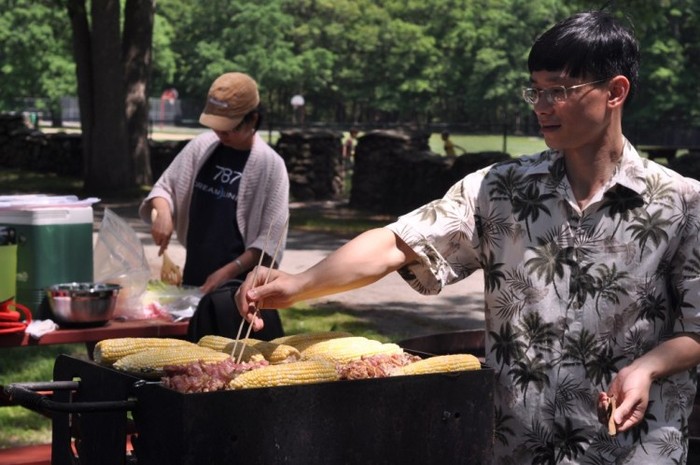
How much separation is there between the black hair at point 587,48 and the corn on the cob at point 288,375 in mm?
841

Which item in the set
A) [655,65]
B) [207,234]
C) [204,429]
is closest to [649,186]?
[204,429]

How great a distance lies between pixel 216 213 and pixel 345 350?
2.61 metres

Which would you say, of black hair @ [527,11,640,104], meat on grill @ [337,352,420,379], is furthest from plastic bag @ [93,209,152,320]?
black hair @ [527,11,640,104]

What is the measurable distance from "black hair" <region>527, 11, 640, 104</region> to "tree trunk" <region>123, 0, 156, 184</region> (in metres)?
20.1

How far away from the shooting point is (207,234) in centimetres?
560

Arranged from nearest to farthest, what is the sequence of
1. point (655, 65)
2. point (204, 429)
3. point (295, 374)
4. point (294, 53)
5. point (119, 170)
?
1. point (204, 429)
2. point (295, 374)
3. point (119, 170)
4. point (655, 65)
5. point (294, 53)

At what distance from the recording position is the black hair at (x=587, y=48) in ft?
9.44

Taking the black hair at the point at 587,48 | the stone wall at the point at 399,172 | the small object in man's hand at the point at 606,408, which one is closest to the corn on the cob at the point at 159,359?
the small object in man's hand at the point at 606,408

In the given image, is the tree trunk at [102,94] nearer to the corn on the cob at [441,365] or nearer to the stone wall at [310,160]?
the stone wall at [310,160]

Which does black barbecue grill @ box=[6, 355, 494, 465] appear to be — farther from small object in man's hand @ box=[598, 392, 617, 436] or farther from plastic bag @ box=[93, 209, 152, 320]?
plastic bag @ box=[93, 209, 152, 320]

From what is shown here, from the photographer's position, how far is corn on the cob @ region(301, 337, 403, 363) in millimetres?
A: 3016

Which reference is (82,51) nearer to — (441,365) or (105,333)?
(105,333)

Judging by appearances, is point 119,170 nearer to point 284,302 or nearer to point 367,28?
point 284,302

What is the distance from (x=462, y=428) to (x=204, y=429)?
663mm
